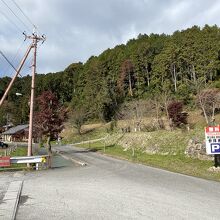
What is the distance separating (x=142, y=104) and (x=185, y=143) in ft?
103

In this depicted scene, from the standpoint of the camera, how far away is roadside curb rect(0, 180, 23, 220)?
31.2 ft

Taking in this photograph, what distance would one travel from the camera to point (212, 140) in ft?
62.0

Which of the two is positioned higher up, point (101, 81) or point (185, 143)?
point (101, 81)

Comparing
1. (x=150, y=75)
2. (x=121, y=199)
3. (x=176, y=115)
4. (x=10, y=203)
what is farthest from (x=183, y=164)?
(x=150, y=75)

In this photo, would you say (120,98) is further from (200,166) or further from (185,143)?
(200,166)

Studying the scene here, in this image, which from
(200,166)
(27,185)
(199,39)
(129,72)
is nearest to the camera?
(27,185)

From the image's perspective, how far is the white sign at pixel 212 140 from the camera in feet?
61.5

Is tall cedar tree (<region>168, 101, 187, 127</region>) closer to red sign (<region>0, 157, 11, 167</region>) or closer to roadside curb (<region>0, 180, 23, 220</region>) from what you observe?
red sign (<region>0, 157, 11, 167</region>)

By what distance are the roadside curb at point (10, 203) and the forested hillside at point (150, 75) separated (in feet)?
119

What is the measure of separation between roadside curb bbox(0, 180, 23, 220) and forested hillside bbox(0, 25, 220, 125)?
3624cm

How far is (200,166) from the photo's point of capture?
2078cm

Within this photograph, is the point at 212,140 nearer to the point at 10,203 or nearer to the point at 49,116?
the point at 10,203

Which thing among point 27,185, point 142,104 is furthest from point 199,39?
point 27,185

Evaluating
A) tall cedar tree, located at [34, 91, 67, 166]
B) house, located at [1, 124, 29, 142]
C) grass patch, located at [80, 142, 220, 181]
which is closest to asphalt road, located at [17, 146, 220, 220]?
grass patch, located at [80, 142, 220, 181]
